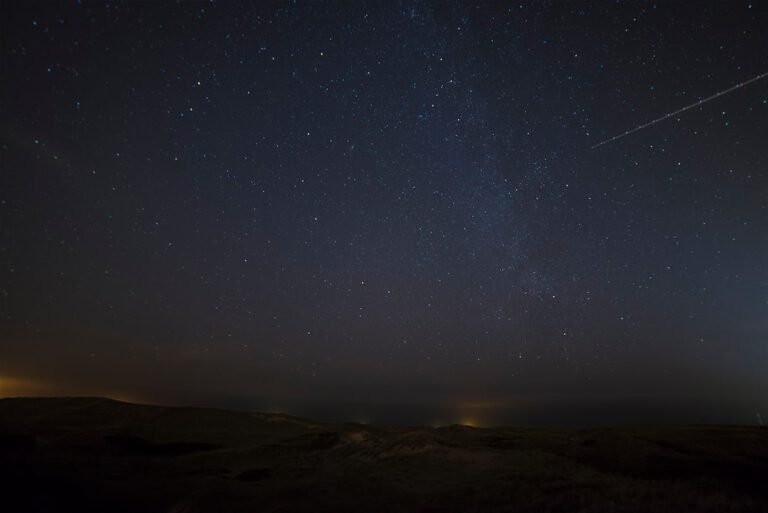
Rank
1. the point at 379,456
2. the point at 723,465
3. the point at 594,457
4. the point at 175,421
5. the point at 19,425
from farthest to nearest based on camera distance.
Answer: the point at 175,421 < the point at 19,425 < the point at 379,456 < the point at 594,457 < the point at 723,465

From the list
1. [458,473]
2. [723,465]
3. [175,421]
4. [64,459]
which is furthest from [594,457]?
[175,421]

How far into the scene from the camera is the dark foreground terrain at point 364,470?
45.1ft

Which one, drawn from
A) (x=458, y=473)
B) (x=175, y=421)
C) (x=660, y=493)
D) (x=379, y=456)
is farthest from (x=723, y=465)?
(x=175, y=421)

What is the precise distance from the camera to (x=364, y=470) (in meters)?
20.5

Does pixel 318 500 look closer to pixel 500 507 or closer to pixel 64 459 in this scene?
pixel 500 507

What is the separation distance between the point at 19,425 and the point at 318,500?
106ft

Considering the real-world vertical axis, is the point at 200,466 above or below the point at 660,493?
below

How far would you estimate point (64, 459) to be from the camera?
23.2 metres

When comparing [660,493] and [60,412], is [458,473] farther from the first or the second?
[60,412]

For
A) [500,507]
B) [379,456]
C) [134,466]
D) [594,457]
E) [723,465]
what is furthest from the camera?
[379,456]

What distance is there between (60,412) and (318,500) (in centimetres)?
3675

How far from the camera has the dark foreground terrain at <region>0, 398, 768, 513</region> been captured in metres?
13.7

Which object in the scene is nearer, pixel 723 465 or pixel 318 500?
pixel 318 500

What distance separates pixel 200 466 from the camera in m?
24.1
